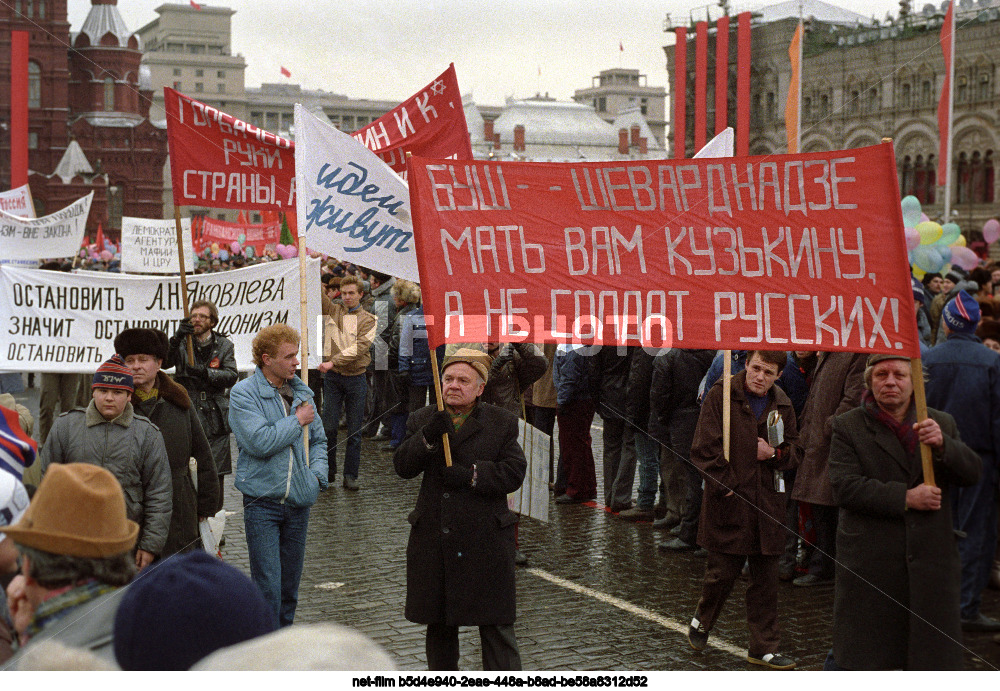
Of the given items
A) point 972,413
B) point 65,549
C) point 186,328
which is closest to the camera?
point 65,549

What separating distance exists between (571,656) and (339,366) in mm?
5571

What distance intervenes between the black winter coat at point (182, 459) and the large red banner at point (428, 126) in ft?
11.6

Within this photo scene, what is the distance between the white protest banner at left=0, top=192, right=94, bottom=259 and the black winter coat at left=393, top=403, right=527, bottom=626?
34.6 feet

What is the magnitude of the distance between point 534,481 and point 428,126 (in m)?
3.04

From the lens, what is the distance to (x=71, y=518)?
10.9 feet

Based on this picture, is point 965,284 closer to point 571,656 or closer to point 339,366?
point 339,366

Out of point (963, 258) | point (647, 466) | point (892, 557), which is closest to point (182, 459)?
point (892, 557)

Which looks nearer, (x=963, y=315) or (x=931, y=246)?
(x=963, y=315)

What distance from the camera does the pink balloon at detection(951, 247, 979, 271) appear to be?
1634 cm

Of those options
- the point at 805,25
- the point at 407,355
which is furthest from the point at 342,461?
the point at 805,25

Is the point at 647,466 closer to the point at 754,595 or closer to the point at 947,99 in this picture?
the point at 754,595

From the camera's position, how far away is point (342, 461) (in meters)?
12.6

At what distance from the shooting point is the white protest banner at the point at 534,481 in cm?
768

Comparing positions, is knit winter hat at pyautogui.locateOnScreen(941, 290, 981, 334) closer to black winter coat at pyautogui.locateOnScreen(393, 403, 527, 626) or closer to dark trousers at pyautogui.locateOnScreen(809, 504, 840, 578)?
dark trousers at pyautogui.locateOnScreen(809, 504, 840, 578)
